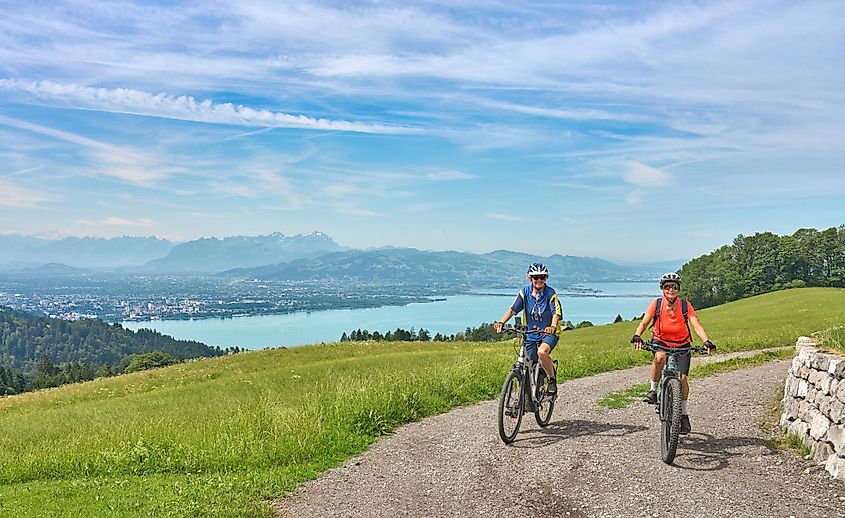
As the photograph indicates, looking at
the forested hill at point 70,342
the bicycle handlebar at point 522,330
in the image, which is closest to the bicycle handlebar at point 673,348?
the bicycle handlebar at point 522,330

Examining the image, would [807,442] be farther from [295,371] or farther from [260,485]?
[295,371]

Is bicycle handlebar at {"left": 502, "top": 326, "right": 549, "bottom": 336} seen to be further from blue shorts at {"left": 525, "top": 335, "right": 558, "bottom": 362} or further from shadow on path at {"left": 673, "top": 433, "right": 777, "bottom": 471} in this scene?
shadow on path at {"left": 673, "top": 433, "right": 777, "bottom": 471}

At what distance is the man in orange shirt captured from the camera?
9.05 metres

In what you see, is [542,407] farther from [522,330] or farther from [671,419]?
[671,419]

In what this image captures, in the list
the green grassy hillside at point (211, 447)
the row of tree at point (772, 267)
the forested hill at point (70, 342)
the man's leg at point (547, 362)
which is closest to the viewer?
the green grassy hillside at point (211, 447)

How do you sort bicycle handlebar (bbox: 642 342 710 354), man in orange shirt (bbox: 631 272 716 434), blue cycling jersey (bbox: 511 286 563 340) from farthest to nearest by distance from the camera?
blue cycling jersey (bbox: 511 286 563 340) → man in orange shirt (bbox: 631 272 716 434) → bicycle handlebar (bbox: 642 342 710 354)

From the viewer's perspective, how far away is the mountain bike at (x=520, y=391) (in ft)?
32.0

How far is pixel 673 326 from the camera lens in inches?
357

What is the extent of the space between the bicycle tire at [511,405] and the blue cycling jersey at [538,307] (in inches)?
30.2

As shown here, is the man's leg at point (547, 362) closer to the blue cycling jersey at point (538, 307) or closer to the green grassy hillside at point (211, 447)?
the blue cycling jersey at point (538, 307)

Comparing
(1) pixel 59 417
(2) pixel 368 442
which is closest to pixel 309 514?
(2) pixel 368 442

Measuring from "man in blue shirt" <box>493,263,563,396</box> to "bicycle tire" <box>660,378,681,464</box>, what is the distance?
1987 mm

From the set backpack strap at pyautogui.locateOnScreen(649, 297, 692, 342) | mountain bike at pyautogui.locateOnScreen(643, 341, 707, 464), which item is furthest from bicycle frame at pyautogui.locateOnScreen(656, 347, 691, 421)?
backpack strap at pyautogui.locateOnScreen(649, 297, 692, 342)

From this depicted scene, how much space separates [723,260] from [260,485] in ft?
378
